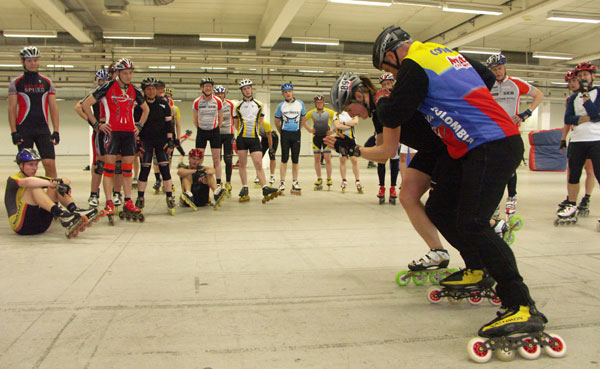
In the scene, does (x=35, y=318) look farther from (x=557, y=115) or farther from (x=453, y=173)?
(x=557, y=115)

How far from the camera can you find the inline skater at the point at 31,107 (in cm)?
550

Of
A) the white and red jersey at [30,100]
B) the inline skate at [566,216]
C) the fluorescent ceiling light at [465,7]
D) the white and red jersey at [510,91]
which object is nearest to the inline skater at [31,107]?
the white and red jersey at [30,100]

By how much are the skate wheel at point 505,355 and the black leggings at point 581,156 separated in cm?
448

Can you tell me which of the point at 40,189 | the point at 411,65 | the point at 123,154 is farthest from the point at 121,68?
the point at 411,65

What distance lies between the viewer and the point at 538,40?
18297mm

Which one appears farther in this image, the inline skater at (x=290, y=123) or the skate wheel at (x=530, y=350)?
the inline skater at (x=290, y=123)

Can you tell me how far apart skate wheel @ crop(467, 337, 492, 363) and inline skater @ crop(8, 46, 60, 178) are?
17.3ft

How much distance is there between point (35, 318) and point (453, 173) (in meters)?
2.55

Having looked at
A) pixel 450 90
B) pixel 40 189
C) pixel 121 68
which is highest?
pixel 121 68

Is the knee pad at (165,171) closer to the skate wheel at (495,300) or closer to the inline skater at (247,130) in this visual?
the inline skater at (247,130)

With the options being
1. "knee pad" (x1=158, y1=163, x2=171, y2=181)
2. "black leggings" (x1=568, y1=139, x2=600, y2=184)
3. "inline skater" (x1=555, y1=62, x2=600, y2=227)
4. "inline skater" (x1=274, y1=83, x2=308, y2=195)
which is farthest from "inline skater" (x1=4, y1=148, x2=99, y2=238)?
"black leggings" (x1=568, y1=139, x2=600, y2=184)

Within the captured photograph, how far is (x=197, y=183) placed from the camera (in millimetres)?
6953

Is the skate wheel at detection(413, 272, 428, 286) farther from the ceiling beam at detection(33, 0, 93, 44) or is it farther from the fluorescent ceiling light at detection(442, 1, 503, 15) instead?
the ceiling beam at detection(33, 0, 93, 44)

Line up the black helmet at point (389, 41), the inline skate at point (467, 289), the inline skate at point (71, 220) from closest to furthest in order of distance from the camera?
the black helmet at point (389, 41) → the inline skate at point (467, 289) → the inline skate at point (71, 220)
